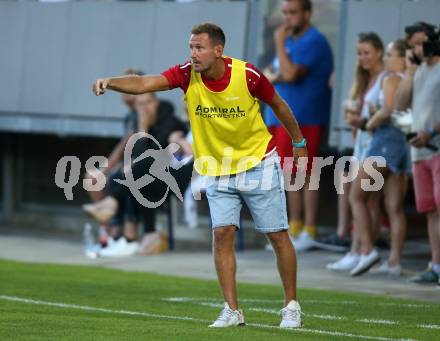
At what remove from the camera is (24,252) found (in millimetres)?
17062

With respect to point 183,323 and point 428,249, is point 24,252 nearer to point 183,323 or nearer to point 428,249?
point 428,249

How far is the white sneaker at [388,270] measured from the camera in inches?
541

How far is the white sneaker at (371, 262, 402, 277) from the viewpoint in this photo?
45.1ft

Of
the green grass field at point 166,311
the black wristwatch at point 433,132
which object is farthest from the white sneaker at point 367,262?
the black wristwatch at point 433,132

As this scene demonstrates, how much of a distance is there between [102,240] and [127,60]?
3.13 m

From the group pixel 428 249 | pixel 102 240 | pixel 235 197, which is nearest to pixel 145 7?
pixel 102 240

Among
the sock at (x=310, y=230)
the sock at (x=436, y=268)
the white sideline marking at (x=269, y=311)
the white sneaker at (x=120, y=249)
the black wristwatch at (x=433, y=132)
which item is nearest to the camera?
the white sideline marking at (x=269, y=311)

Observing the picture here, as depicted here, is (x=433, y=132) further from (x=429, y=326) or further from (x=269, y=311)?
(x=429, y=326)

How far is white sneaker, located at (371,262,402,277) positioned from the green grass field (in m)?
1.48

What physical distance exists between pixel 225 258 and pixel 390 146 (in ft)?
14.8

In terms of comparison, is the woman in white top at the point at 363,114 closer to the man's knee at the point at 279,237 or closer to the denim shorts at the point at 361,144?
the denim shorts at the point at 361,144

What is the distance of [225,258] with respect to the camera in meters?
9.63

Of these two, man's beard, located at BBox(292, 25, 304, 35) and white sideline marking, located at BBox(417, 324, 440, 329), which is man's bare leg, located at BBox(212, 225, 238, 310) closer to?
white sideline marking, located at BBox(417, 324, 440, 329)

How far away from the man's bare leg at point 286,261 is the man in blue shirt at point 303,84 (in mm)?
6170
